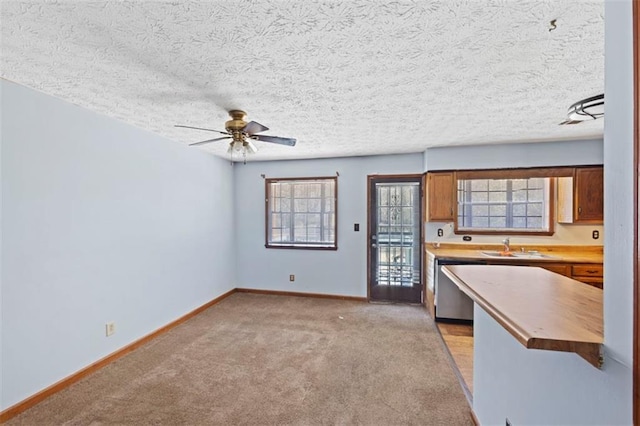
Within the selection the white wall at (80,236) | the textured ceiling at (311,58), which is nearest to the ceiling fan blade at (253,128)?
the textured ceiling at (311,58)

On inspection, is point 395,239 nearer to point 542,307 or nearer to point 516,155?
point 516,155

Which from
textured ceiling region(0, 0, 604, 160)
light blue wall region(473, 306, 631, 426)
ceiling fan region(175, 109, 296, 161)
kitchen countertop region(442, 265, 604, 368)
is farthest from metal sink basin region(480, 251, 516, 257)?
ceiling fan region(175, 109, 296, 161)

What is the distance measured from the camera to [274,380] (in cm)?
251

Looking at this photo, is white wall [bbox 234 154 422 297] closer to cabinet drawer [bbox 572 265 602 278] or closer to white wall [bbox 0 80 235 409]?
white wall [bbox 0 80 235 409]

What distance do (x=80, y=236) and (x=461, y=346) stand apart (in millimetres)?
3877

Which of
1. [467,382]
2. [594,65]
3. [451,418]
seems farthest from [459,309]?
[594,65]

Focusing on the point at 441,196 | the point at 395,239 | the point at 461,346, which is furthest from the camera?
the point at 395,239

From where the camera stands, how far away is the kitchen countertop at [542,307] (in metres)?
0.76

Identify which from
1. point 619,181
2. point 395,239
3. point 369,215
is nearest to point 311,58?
point 619,181

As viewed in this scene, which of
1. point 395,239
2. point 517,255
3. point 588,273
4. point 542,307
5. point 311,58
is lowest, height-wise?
point 588,273

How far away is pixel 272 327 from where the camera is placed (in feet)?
12.0

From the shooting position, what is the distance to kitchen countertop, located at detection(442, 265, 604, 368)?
29.8 inches

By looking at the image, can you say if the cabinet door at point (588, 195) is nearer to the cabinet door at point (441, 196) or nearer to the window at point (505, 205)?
the window at point (505, 205)

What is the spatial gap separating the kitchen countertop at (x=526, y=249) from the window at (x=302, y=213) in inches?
64.7
